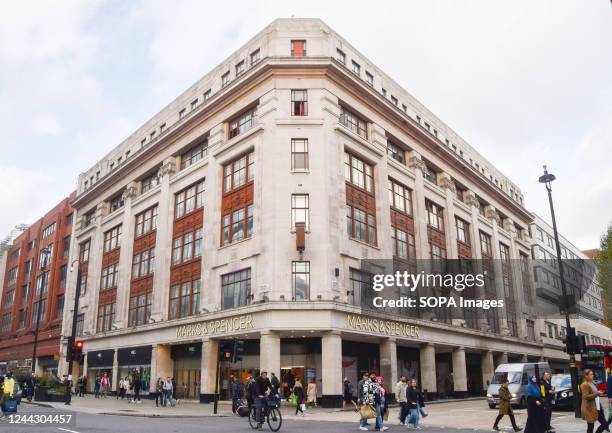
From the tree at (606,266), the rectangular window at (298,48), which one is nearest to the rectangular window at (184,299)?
the rectangular window at (298,48)

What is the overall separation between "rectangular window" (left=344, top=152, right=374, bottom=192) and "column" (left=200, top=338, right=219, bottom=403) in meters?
14.2

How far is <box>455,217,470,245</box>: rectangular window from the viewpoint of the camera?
50.6 metres

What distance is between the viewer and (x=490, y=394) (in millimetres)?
27859

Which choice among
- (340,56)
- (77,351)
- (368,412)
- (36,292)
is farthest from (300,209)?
(36,292)

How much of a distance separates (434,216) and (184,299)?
22.4m

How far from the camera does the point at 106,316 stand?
49.1 meters

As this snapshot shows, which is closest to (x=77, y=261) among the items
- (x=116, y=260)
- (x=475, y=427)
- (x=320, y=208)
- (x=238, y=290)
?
(x=116, y=260)

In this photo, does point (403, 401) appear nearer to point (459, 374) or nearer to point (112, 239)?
point (459, 374)

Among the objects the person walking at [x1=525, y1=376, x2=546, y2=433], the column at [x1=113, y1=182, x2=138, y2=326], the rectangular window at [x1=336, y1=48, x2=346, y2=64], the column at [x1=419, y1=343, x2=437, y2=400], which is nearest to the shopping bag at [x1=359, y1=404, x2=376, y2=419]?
the person walking at [x1=525, y1=376, x2=546, y2=433]

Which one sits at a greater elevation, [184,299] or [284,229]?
[284,229]

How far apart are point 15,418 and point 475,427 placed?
619 inches

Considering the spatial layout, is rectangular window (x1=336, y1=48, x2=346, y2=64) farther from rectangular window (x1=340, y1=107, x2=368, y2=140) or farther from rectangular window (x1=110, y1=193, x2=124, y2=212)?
rectangular window (x1=110, y1=193, x2=124, y2=212)

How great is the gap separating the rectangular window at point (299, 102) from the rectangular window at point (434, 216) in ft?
53.3

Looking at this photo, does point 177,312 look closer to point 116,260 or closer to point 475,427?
point 116,260
